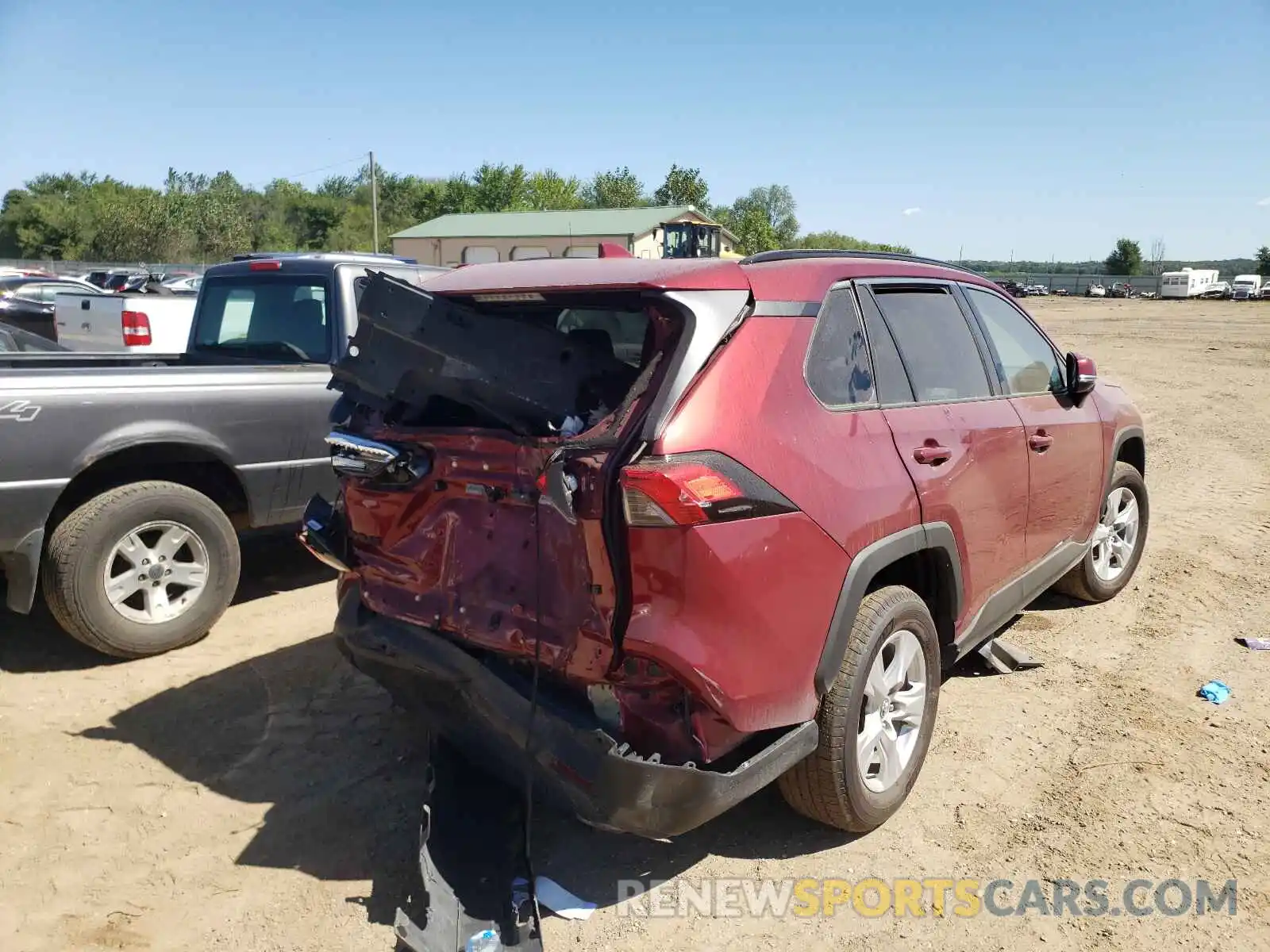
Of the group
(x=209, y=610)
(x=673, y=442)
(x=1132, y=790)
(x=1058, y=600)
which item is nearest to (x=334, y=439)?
(x=673, y=442)

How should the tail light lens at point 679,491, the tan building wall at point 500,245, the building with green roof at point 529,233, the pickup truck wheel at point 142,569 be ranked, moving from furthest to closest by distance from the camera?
the building with green roof at point 529,233 < the tan building wall at point 500,245 < the pickup truck wheel at point 142,569 < the tail light lens at point 679,491

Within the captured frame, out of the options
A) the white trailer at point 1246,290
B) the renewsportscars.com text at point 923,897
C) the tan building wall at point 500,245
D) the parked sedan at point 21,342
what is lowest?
the renewsportscars.com text at point 923,897

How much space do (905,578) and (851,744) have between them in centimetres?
80

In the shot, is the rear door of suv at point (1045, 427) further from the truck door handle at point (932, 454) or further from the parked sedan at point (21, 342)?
the parked sedan at point (21, 342)

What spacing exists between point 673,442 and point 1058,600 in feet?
13.7

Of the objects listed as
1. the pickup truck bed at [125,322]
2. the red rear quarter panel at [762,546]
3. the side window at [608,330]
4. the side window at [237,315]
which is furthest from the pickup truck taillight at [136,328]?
the red rear quarter panel at [762,546]

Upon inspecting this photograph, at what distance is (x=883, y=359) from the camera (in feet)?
11.1

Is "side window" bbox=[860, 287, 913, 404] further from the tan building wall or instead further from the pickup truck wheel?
the tan building wall

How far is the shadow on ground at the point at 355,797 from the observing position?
3.07 metres

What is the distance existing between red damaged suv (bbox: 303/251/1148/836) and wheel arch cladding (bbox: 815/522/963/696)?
1cm

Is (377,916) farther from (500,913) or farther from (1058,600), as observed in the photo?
(1058,600)

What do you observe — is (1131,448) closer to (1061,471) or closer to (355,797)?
(1061,471)

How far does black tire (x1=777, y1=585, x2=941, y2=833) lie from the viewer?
294 cm

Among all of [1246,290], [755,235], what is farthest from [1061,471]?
[1246,290]
